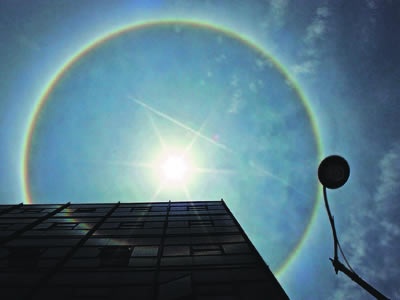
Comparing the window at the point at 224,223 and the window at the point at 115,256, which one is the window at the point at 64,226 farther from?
the window at the point at 224,223

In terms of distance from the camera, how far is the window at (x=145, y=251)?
460 inches

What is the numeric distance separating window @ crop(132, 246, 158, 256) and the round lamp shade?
975 centimetres

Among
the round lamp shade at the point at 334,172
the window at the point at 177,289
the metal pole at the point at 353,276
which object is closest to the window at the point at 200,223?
the window at the point at 177,289

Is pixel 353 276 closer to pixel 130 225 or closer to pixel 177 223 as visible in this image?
pixel 177 223

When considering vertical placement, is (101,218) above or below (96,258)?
above

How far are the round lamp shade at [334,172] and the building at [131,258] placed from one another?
6.27m

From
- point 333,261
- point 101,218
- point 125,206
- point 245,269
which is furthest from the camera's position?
point 125,206

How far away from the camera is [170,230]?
1444cm

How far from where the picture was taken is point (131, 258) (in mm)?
11312

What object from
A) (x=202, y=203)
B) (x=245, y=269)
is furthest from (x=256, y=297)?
(x=202, y=203)

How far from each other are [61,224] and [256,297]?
14229mm

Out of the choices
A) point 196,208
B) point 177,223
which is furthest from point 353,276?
point 196,208

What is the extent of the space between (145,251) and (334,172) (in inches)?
416

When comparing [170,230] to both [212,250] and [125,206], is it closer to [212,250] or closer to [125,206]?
[212,250]
